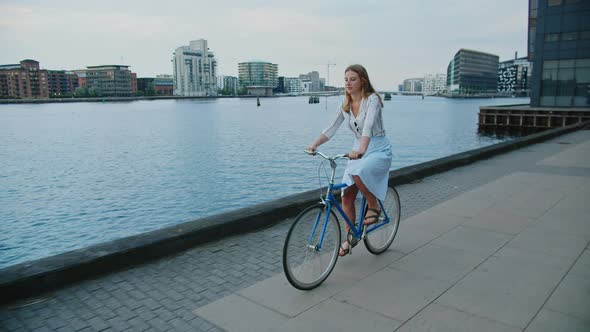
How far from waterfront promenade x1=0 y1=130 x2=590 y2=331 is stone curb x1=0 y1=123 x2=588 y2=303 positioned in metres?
0.13

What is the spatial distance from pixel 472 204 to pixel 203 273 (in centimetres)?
520

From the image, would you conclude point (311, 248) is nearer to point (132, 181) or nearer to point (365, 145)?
point (365, 145)

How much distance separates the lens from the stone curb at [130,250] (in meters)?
4.12

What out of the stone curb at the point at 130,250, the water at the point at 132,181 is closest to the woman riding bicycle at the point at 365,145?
the stone curb at the point at 130,250

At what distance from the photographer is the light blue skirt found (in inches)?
177

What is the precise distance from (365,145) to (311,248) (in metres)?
1.17

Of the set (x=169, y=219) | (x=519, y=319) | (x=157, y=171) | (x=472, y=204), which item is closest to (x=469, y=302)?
(x=519, y=319)

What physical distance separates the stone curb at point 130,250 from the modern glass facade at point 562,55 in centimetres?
5471

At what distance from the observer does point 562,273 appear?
4602 mm

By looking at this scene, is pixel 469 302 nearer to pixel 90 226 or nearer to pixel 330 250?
pixel 330 250

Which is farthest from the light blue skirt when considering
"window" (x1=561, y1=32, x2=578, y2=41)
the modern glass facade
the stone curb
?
"window" (x1=561, y1=32, x2=578, y2=41)

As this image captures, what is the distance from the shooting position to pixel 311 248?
164 inches

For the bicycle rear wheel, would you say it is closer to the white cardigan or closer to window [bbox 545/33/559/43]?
the white cardigan

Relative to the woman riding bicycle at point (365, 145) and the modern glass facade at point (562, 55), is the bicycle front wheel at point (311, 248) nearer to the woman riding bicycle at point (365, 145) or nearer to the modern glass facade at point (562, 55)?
the woman riding bicycle at point (365, 145)
